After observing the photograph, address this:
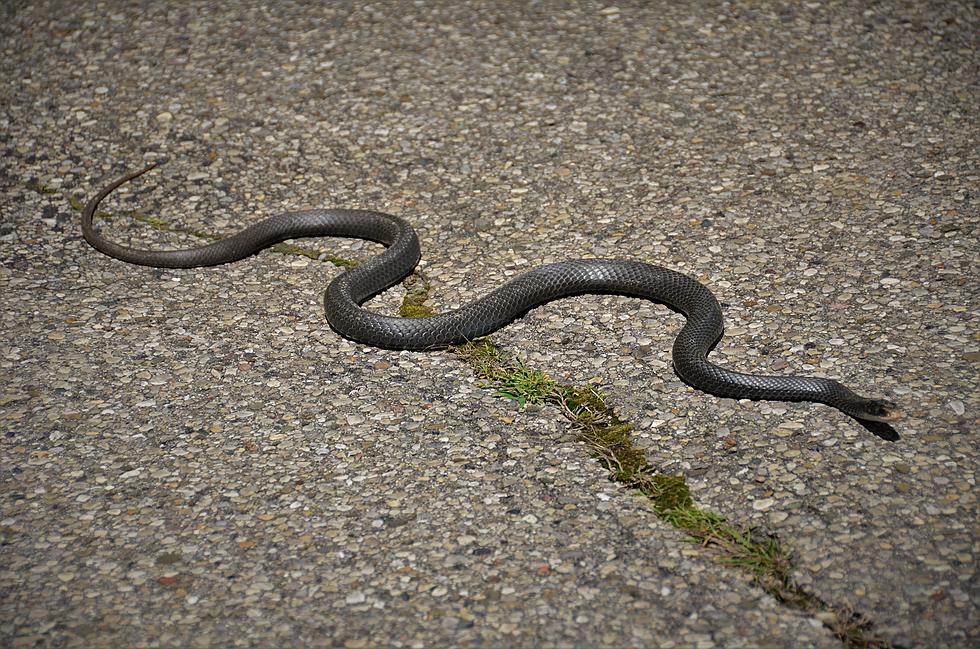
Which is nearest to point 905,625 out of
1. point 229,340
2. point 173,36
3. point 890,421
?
point 890,421

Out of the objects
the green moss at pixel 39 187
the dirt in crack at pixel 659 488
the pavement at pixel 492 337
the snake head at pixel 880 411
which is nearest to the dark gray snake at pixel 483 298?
the snake head at pixel 880 411

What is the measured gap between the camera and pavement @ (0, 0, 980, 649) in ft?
14.3

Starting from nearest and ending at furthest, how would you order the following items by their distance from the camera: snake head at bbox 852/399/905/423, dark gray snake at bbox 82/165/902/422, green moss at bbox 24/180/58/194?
snake head at bbox 852/399/905/423 < dark gray snake at bbox 82/165/902/422 < green moss at bbox 24/180/58/194

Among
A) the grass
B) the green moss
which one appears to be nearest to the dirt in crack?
the grass

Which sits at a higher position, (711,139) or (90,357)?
(711,139)

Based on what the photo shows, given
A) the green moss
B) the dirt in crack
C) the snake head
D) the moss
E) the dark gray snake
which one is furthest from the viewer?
the green moss

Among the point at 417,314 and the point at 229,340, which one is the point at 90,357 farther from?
the point at 417,314

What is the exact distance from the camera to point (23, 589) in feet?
14.6

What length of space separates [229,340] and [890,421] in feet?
12.7

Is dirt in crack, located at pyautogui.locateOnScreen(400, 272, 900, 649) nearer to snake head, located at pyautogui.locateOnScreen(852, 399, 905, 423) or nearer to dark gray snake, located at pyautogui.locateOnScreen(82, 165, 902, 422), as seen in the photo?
dark gray snake, located at pyautogui.locateOnScreen(82, 165, 902, 422)

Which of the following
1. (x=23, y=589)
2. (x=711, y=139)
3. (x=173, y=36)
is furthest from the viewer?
(x=173, y=36)

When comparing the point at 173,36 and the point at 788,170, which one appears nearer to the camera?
the point at 788,170

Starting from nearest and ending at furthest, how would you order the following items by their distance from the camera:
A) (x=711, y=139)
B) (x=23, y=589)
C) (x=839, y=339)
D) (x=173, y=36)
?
(x=23, y=589), (x=839, y=339), (x=711, y=139), (x=173, y=36)

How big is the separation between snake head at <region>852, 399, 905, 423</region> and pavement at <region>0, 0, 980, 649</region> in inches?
5.6
